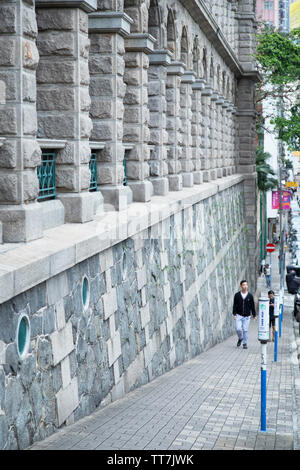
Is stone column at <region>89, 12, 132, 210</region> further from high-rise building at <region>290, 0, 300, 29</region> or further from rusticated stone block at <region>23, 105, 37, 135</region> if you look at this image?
high-rise building at <region>290, 0, 300, 29</region>

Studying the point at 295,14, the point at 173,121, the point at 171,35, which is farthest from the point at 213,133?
the point at 295,14

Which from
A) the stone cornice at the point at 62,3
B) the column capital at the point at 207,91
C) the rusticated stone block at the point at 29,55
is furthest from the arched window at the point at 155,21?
the column capital at the point at 207,91

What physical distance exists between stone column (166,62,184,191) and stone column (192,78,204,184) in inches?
148

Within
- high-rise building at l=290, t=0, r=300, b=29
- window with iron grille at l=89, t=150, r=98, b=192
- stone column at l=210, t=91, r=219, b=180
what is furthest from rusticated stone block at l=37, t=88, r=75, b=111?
high-rise building at l=290, t=0, r=300, b=29

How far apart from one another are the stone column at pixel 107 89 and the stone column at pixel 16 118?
3.54 metres

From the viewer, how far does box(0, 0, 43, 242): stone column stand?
26.0 feet

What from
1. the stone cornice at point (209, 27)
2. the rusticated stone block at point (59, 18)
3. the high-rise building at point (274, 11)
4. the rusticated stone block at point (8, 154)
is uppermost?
the high-rise building at point (274, 11)

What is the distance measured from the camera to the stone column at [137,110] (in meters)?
13.7

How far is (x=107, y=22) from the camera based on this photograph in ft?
38.1

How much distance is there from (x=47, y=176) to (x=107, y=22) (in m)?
2.87

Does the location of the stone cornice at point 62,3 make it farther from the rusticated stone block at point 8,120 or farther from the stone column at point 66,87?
the rusticated stone block at point 8,120

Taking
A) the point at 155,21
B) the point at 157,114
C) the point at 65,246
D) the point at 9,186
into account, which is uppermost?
the point at 155,21

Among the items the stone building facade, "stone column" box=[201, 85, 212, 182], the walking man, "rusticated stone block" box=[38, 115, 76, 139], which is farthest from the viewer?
"stone column" box=[201, 85, 212, 182]

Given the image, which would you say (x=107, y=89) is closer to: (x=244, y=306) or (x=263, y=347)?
(x=263, y=347)
